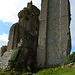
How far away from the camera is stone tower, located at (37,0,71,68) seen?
11.7 meters

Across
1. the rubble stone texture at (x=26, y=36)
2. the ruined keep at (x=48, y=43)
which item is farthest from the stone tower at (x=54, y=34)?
the rubble stone texture at (x=26, y=36)

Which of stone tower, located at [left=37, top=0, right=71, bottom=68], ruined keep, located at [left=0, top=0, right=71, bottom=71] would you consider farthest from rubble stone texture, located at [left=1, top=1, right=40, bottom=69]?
stone tower, located at [left=37, top=0, right=71, bottom=68]

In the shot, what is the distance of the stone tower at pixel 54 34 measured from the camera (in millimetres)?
11680

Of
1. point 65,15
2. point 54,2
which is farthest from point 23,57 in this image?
point 54,2

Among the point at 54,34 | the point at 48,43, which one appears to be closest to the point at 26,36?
the point at 48,43

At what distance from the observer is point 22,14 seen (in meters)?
18.2

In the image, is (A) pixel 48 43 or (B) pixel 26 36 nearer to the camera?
(A) pixel 48 43

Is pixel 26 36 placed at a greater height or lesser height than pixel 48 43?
greater

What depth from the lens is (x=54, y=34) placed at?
1297 cm

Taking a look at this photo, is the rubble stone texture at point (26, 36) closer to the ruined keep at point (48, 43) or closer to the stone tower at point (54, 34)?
the ruined keep at point (48, 43)

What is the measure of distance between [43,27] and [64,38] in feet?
10.3

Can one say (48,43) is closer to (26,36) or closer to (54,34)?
(54,34)

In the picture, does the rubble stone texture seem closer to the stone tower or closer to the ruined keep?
the ruined keep

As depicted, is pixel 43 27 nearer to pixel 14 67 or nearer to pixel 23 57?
pixel 23 57
